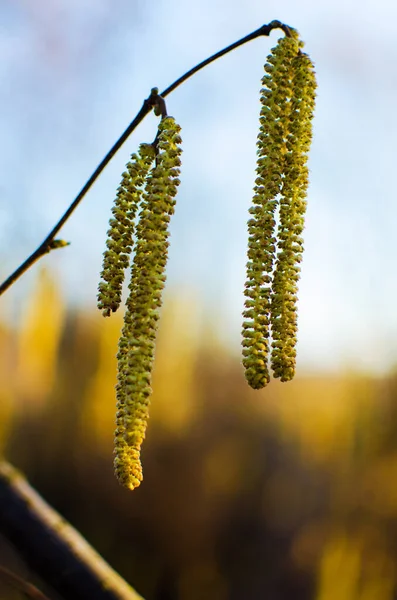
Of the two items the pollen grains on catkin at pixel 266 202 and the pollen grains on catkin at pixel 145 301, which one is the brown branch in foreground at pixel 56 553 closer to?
the pollen grains on catkin at pixel 145 301

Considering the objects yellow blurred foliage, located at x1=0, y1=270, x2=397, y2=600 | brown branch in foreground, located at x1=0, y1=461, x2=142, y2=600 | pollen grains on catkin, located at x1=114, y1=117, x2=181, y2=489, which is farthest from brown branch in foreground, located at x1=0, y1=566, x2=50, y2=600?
yellow blurred foliage, located at x1=0, y1=270, x2=397, y2=600

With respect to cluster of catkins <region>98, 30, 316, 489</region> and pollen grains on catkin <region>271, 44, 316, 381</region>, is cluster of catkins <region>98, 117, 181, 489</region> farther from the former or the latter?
pollen grains on catkin <region>271, 44, 316, 381</region>

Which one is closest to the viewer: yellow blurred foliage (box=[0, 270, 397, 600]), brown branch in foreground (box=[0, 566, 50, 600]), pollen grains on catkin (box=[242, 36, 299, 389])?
pollen grains on catkin (box=[242, 36, 299, 389])

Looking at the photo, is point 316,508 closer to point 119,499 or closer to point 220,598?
point 220,598

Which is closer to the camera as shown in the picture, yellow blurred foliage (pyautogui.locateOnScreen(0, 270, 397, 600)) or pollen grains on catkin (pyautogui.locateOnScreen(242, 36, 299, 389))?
pollen grains on catkin (pyautogui.locateOnScreen(242, 36, 299, 389))

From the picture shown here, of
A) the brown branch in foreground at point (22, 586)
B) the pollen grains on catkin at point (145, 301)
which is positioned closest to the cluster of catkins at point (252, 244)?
the pollen grains on catkin at point (145, 301)

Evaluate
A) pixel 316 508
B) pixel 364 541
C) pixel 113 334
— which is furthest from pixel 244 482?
pixel 113 334

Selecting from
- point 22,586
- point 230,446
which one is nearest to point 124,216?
point 22,586
